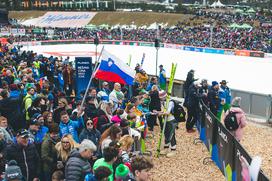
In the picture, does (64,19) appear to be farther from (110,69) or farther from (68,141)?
(68,141)

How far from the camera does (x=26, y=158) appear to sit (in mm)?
5383

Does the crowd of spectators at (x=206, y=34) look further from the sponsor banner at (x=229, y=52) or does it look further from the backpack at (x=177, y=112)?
the backpack at (x=177, y=112)

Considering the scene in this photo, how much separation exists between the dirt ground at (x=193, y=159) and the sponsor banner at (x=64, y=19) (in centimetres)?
6242

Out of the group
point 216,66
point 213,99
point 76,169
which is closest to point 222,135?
point 213,99

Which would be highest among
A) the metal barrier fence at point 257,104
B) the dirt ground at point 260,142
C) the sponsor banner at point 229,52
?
the metal barrier fence at point 257,104

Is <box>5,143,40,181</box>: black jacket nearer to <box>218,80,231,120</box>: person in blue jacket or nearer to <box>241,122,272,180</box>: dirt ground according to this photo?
<box>241,122,272,180</box>: dirt ground

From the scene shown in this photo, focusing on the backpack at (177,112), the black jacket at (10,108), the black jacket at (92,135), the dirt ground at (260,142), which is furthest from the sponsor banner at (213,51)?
the black jacket at (92,135)

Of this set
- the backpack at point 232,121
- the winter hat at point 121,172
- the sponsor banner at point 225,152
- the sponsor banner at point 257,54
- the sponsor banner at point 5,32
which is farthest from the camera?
the sponsor banner at point 5,32

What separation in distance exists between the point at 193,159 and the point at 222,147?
1.59 metres

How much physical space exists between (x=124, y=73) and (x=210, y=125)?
2374 mm

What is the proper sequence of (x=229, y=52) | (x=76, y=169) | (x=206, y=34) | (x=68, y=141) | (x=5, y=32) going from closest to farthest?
(x=76, y=169), (x=68, y=141), (x=229, y=52), (x=5, y=32), (x=206, y=34)

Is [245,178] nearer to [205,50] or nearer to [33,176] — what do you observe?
[33,176]

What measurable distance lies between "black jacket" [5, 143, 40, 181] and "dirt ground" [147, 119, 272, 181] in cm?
348

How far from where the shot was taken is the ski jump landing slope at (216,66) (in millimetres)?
22141
